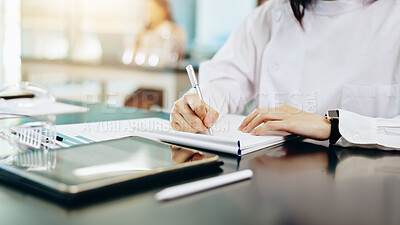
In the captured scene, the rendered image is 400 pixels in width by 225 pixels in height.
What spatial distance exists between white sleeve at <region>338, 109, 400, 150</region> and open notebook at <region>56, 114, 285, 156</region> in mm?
119

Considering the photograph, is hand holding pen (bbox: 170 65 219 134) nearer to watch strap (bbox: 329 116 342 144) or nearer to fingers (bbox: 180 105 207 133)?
fingers (bbox: 180 105 207 133)

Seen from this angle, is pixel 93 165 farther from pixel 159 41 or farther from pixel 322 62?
pixel 159 41

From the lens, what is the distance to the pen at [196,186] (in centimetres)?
43

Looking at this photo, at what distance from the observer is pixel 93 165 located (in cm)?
48

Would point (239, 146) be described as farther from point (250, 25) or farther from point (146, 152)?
point (250, 25)

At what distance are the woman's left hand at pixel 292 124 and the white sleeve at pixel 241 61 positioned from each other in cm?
42

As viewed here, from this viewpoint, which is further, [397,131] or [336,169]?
[397,131]

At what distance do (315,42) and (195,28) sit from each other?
2.94 metres

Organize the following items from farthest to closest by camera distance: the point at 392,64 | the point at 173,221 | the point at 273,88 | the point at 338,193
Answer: the point at 273,88 → the point at 392,64 → the point at 338,193 → the point at 173,221

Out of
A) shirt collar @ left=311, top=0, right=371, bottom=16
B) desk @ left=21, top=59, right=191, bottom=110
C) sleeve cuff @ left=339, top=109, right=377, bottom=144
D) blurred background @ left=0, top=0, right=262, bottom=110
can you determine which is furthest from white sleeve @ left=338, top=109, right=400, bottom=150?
blurred background @ left=0, top=0, right=262, bottom=110

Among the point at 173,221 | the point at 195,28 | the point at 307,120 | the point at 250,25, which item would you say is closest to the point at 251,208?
the point at 173,221

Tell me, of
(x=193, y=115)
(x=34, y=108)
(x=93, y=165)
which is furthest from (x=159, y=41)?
(x=93, y=165)

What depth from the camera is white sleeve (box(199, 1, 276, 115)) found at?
126 cm

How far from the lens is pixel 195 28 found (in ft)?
13.1
